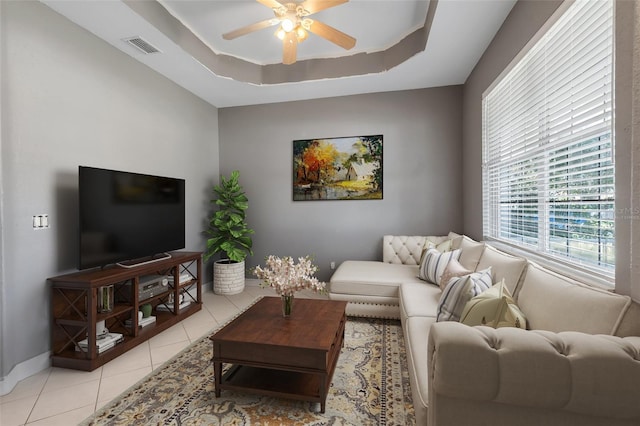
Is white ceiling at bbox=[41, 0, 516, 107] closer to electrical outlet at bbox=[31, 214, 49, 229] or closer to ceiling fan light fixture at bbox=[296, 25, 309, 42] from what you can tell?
ceiling fan light fixture at bbox=[296, 25, 309, 42]

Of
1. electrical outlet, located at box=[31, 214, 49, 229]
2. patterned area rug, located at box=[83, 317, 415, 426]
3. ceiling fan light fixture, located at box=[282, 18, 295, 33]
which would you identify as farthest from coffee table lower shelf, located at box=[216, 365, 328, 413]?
ceiling fan light fixture, located at box=[282, 18, 295, 33]

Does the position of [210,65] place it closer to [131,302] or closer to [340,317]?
[131,302]

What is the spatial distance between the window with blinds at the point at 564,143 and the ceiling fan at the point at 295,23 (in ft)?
4.62

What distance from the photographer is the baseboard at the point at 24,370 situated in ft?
6.38

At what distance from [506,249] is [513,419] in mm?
1853

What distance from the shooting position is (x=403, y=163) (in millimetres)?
4102

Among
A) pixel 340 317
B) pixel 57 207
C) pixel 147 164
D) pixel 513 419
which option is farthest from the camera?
pixel 147 164

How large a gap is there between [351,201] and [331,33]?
2323 millimetres

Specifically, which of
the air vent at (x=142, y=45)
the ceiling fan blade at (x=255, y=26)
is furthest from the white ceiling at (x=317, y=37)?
the ceiling fan blade at (x=255, y=26)

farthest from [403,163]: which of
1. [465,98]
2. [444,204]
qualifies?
[465,98]

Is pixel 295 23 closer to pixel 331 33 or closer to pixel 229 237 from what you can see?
pixel 331 33

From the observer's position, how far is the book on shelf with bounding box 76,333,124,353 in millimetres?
2254

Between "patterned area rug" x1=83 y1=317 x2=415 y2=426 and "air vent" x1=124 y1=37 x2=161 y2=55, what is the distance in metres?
2.91

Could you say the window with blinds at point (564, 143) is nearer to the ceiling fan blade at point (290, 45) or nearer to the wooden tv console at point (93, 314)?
the ceiling fan blade at point (290, 45)
